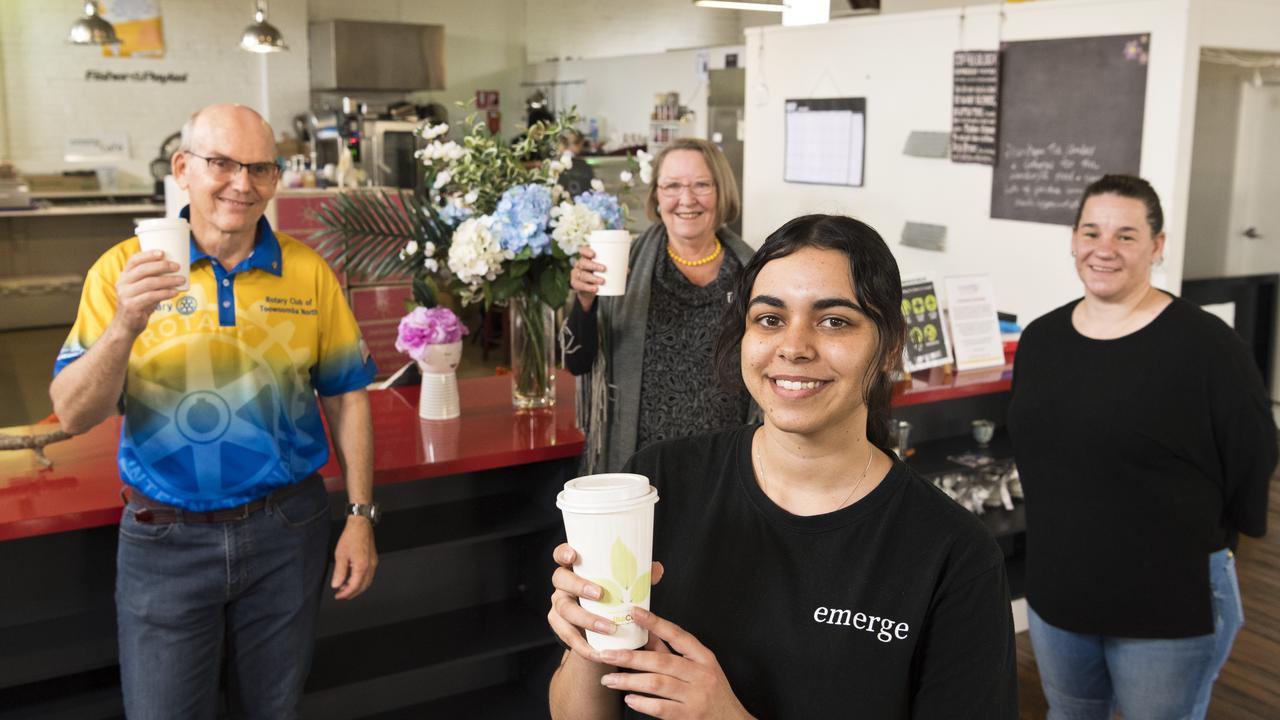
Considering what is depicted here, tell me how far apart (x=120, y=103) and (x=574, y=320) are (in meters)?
9.53

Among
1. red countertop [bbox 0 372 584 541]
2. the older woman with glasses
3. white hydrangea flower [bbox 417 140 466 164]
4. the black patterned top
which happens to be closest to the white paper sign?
red countertop [bbox 0 372 584 541]

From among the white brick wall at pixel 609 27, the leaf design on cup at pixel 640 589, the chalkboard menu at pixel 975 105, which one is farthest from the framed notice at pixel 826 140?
the white brick wall at pixel 609 27

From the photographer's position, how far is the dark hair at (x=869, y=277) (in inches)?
54.1

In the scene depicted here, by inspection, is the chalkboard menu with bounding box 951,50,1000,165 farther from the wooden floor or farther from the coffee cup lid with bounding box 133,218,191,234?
the coffee cup lid with bounding box 133,218,191,234

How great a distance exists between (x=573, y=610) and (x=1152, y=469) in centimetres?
163

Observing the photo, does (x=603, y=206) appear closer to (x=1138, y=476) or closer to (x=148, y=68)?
(x=1138, y=476)

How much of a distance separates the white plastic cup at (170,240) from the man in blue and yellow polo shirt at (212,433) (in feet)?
0.61

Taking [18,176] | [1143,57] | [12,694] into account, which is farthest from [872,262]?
[18,176]

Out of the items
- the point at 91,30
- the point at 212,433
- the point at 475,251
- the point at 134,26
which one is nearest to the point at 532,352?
the point at 475,251

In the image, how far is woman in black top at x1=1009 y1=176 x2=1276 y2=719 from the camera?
2311mm

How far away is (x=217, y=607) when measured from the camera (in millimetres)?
2143

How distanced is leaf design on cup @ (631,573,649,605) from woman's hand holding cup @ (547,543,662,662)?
38mm

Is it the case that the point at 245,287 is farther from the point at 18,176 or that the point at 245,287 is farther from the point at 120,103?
the point at 120,103

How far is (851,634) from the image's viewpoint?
1303mm
